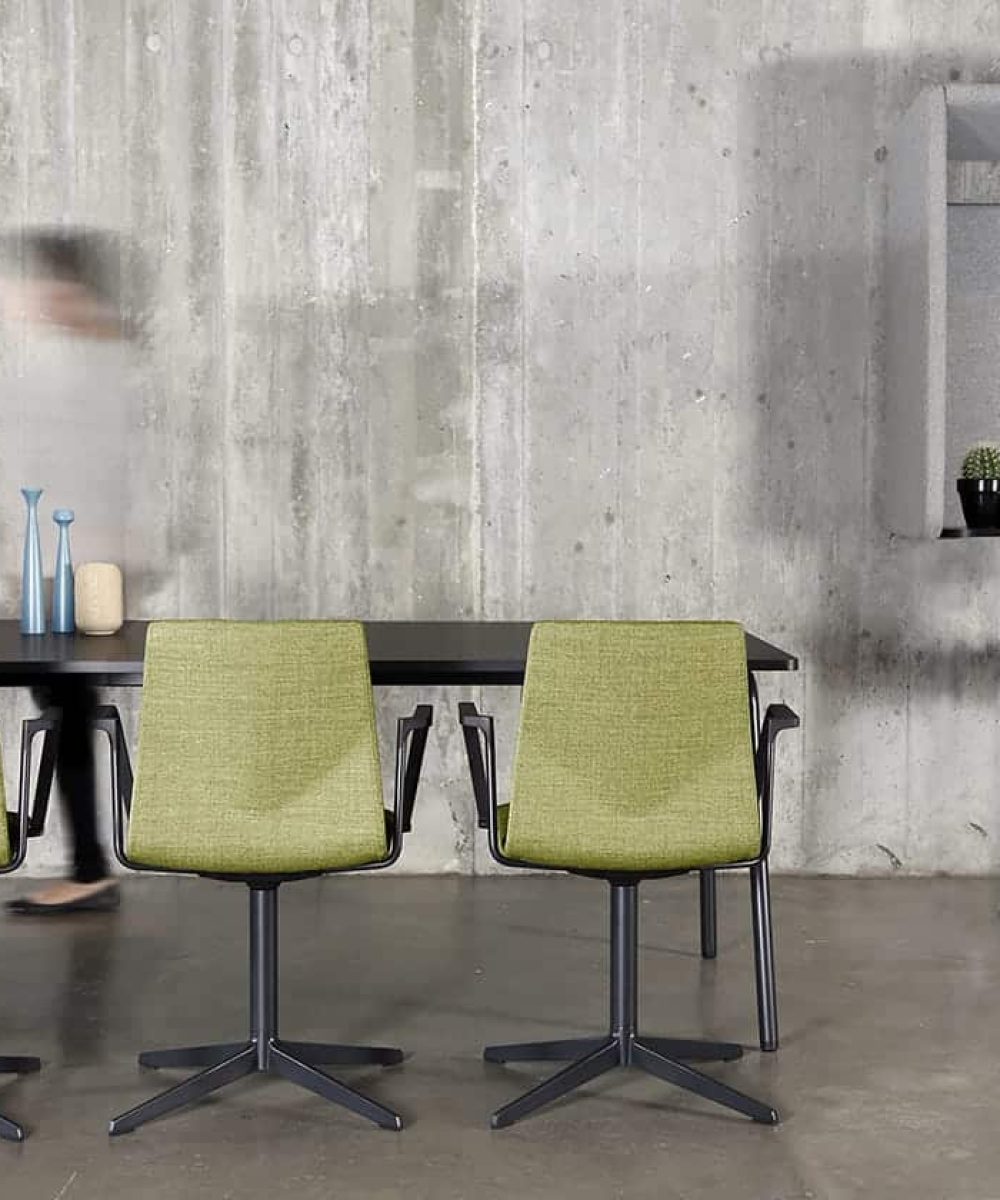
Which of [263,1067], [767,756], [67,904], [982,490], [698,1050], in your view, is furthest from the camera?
[67,904]

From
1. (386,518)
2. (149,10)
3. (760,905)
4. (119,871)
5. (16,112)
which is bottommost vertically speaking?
(119,871)

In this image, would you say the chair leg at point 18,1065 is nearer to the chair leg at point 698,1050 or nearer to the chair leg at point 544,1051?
the chair leg at point 544,1051

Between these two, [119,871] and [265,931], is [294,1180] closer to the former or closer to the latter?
[265,931]

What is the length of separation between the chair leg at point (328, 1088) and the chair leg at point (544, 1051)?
361mm

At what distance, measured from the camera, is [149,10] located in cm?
518

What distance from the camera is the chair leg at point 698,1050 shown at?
3.50m

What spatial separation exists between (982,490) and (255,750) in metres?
2.59

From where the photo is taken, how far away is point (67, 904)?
4961 mm

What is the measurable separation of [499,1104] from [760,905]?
0.71 meters

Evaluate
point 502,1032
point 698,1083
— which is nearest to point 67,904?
point 502,1032

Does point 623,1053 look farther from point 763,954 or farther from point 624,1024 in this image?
point 763,954

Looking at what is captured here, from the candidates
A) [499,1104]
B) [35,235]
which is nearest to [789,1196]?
[499,1104]

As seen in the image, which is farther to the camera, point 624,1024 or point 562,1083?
point 624,1024

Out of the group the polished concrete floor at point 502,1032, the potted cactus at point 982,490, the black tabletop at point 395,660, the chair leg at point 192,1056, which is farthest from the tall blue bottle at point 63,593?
the potted cactus at point 982,490
